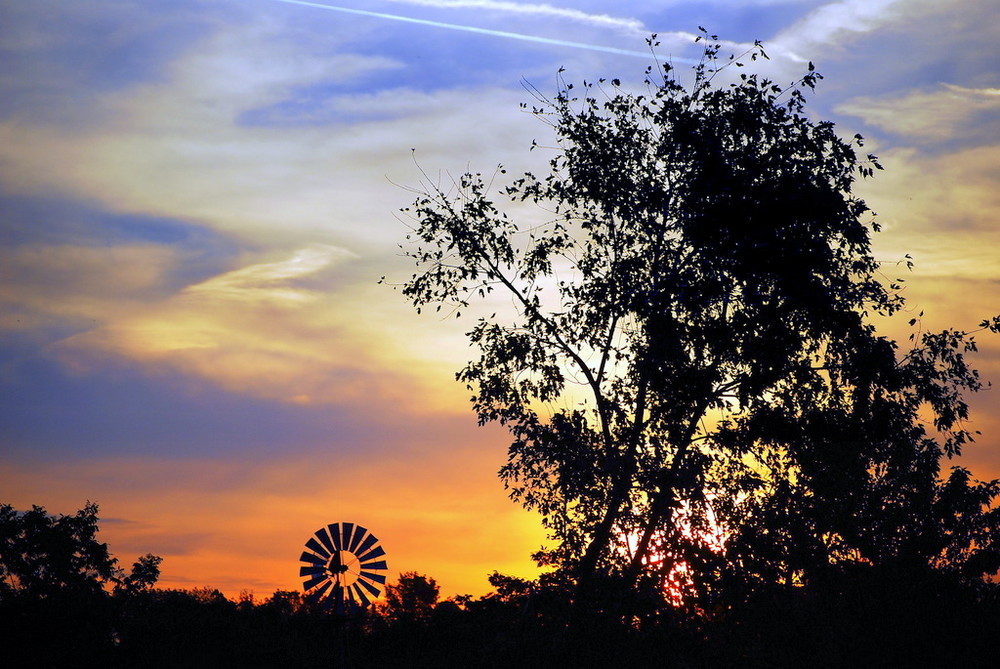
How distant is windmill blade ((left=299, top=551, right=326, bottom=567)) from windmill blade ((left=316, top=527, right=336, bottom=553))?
0.55 meters

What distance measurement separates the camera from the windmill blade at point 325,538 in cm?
3725

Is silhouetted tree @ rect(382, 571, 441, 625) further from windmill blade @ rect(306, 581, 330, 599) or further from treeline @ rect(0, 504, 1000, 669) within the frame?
windmill blade @ rect(306, 581, 330, 599)

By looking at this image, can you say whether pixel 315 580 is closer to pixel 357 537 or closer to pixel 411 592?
pixel 357 537

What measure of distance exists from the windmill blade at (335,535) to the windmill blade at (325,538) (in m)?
0.13

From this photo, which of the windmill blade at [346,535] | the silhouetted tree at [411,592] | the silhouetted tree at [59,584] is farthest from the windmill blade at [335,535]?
the silhouetted tree at [411,592]

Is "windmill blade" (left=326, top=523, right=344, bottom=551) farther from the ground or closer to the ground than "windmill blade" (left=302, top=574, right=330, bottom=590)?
farther from the ground

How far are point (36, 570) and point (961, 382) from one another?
4893cm

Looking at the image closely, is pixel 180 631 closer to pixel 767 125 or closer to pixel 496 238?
pixel 496 238

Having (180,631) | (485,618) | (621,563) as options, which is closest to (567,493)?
(621,563)

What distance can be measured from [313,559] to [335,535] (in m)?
1.28

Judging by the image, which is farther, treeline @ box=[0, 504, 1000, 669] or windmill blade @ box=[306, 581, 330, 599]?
windmill blade @ box=[306, 581, 330, 599]

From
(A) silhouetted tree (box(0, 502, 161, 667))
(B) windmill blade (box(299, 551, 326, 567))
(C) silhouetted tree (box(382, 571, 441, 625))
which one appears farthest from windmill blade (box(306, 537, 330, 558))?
(C) silhouetted tree (box(382, 571, 441, 625))

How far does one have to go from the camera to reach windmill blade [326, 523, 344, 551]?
37362 millimetres

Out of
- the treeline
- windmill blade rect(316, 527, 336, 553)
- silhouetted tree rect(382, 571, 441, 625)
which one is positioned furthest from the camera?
silhouetted tree rect(382, 571, 441, 625)
